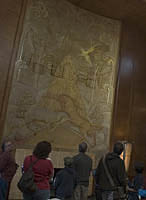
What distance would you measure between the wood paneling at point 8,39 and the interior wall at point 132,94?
4856mm

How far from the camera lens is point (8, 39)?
7688 millimetres

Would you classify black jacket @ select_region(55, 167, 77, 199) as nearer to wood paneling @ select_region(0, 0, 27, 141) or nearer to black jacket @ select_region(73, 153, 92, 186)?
black jacket @ select_region(73, 153, 92, 186)

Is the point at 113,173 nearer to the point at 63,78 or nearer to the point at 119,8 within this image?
the point at 63,78

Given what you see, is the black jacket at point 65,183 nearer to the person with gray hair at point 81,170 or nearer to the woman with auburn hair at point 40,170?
Answer: the person with gray hair at point 81,170

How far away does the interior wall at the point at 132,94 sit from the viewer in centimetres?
988

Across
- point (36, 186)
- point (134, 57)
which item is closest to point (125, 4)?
point (134, 57)

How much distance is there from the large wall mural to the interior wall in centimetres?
42

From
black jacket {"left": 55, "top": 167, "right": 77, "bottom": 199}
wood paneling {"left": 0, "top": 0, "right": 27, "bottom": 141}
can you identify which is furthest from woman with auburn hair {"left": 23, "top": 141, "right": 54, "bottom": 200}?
wood paneling {"left": 0, "top": 0, "right": 27, "bottom": 141}

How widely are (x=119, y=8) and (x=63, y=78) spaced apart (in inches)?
168

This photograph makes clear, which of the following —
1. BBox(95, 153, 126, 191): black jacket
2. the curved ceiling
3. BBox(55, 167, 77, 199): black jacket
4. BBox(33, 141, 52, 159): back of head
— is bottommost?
BBox(55, 167, 77, 199): black jacket

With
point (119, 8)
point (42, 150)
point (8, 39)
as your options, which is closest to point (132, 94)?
point (119, 8)

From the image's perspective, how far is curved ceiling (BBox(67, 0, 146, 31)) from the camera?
9.48 meters

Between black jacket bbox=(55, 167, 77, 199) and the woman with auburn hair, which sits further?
black jacket bbox=(55, 167, 77, 199)

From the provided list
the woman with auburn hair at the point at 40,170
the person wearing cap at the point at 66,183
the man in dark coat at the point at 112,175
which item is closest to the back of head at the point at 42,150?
the woman with auburn hair at the point at 40,170
